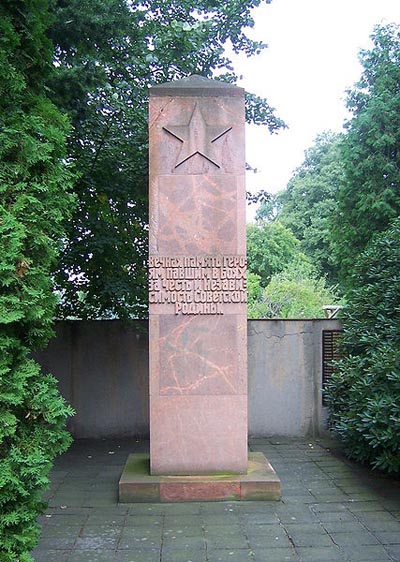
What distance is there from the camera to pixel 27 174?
3.23m

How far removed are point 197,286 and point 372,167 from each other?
12.4m

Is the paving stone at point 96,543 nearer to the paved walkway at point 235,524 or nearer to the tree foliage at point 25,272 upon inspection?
the paved walkway at point 235,524

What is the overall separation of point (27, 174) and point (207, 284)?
248 cm

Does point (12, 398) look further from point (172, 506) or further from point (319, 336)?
point (319, 336)

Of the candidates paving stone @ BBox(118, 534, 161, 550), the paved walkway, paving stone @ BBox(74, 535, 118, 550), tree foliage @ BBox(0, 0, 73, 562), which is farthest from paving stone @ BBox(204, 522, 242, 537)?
tree foliage @ BBox(0, 0, 73, 562)

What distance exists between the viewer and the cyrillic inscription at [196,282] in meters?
5.39

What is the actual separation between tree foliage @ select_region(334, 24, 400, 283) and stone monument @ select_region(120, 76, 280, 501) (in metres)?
11.2

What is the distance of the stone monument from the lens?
5.30 metres

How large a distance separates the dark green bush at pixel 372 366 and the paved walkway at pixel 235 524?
0.39 m

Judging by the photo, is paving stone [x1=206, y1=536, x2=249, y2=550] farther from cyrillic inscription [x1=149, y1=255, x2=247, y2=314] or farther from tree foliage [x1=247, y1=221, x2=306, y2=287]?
tree foliage [x1=247, y1=221, x2=306, y2=287]

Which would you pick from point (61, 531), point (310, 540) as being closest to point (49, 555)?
point (61, 531)

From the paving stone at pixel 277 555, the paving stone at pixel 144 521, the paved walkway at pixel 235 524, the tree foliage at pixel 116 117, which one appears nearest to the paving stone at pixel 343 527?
the paved walkway at pixel 235 524

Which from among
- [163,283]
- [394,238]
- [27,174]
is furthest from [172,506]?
[394,238]

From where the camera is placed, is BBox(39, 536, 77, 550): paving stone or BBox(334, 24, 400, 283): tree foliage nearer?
BBox(39, 536, 77, 550): paving stone
